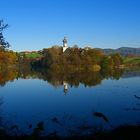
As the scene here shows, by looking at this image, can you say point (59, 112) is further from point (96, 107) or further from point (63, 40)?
point (63, 40)

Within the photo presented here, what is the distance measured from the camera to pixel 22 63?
507 feet

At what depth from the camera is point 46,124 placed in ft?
54.0

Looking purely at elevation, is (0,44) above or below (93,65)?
above

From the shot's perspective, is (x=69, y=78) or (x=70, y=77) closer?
(x=69, y=78)

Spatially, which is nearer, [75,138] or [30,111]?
[75,138]

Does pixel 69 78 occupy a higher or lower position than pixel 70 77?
higher

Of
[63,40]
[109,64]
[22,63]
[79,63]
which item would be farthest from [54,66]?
[22,63]

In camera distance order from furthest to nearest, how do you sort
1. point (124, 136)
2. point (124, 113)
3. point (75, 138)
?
point (124, 113) < point (75, 138) < point (124, 136)

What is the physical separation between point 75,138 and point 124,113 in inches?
405

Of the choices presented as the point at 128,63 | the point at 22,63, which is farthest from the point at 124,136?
the point at 22,63

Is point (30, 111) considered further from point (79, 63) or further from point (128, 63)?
point (128, 63)


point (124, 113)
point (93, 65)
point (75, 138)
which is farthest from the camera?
point (93, 65)

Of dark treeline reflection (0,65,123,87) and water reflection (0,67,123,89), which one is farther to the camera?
dark treeline reflection (0,65,123,87)

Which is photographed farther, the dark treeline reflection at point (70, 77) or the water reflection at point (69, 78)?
the dark treeline reflection at point (70, 77)
